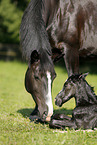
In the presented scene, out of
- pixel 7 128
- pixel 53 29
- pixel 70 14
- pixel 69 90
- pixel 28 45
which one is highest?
pixel 70 14

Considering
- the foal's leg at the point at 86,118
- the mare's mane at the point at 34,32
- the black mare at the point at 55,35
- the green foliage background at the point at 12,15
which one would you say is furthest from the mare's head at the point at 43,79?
the green foliage background at the point at 12,15

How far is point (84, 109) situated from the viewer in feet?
12.4

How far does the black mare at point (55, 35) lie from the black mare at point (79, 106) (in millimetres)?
309

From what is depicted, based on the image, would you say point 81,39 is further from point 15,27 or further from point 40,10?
point 15,27

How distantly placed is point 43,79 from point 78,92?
2.05 feet

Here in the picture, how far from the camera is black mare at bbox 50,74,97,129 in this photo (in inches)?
146

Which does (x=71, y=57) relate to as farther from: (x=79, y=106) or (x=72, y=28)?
(x=79, y=106)

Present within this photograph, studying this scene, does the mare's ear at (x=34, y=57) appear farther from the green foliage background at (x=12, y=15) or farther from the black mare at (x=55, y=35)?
the green foliage background at (x=12, y=15)

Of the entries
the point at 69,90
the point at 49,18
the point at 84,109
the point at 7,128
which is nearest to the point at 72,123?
the point at 84,109

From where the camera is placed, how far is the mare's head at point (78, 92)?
385 centimetres

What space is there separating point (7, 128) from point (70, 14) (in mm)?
2327

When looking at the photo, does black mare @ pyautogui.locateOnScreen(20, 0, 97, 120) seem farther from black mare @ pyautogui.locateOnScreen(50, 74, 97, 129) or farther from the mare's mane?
black mare @ pyautogui.locateOnScreen(50, 74, 97, 129)

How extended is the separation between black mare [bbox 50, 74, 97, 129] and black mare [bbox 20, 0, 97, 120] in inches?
12.2

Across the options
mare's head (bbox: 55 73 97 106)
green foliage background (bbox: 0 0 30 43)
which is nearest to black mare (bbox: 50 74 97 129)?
mare's head (bbox: 55 73 97 106)
